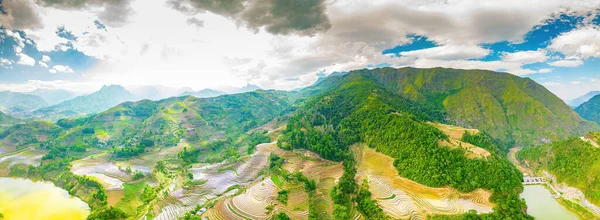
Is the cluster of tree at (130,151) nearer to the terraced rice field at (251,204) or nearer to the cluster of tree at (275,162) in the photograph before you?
the cluster of tree at (275,162)

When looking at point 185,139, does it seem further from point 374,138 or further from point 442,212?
point 442,212

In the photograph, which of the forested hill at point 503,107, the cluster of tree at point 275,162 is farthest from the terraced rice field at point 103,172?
the forested hill at point 503,107

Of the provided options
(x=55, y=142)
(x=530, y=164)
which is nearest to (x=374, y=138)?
(x=530, y=164)

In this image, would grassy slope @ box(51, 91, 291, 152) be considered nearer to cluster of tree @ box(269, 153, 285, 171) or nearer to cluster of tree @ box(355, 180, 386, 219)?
cluster of tree @ box(269, 153, 285, 171)

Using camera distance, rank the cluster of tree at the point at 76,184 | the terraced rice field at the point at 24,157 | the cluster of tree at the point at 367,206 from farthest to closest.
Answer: the terraced rice field at the point at 24,157 → the cluster of tree at the point at 367,206 → the cluster of tree at the point at 76,184

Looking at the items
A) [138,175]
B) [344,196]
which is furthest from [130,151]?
[344,196]
